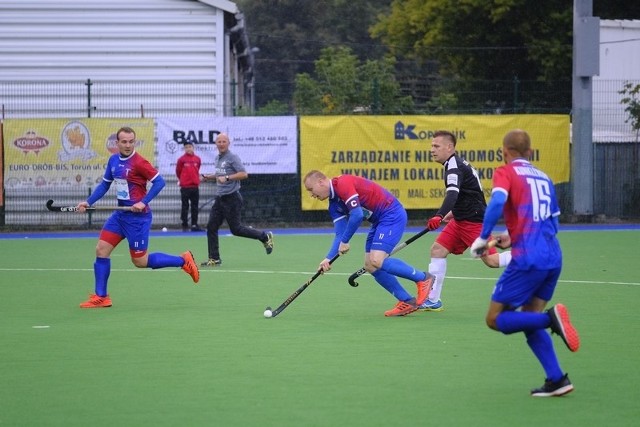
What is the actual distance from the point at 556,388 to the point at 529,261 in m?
0.80

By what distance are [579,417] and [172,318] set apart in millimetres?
5453

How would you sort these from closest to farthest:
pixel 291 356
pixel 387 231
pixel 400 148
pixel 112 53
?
1. pixel 291 356
2. pixel 387 231
3. pixel 400 148
4. pixel 112 53

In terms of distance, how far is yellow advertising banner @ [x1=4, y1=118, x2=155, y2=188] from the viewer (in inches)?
982

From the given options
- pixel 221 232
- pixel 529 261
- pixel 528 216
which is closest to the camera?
pixel 529 261

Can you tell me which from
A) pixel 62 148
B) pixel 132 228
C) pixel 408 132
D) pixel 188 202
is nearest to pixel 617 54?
pixel 408 132

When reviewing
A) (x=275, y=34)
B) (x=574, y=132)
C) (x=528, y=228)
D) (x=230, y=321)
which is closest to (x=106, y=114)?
(x=574, y=132)

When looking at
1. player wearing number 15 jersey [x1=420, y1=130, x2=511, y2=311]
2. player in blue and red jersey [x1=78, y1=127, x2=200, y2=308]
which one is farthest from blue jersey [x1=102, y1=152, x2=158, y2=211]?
player wearing number 15 jersey [x1=420, y1=130, x2=511, y2=311]

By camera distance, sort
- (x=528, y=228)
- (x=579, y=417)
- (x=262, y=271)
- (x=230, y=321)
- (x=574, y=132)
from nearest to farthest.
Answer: (x=579, y=417)
(x=528, y=228)
(x=230, y=321)
(x=262, y=271)
(x=574, y=132)

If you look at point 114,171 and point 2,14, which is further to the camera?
point 2,14

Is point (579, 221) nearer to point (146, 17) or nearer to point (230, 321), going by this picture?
point (146, 17)

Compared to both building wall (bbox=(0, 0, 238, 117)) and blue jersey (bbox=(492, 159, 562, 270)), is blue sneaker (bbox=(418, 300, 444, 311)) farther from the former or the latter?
building wall (bbox=(0, 0, 238, 117))

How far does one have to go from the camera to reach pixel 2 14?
2681cm

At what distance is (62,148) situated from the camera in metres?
25.0

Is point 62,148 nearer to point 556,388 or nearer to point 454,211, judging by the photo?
point 454,211
